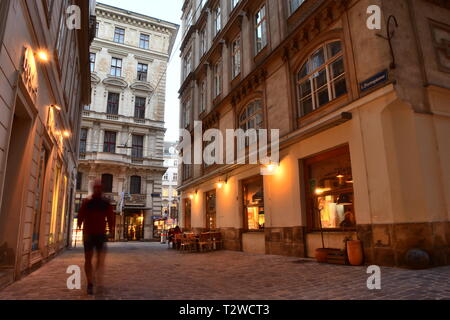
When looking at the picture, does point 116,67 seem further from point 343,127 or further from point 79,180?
point 343,127

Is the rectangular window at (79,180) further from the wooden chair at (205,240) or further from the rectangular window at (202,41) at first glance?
the wooden chair at (205,240)

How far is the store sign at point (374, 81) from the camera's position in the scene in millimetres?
8008

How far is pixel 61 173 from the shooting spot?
43.5ft

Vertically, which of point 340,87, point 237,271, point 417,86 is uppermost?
point 340,87

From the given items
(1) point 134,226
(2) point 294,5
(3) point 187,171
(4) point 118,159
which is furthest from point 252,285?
(4) point 118,159

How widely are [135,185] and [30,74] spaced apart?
28.4 metres

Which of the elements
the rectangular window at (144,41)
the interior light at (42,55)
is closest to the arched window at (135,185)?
the rectangular window at (144,41)

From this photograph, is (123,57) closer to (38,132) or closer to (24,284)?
(38,132)

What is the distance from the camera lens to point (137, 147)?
34.9m

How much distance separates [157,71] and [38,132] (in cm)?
3192
